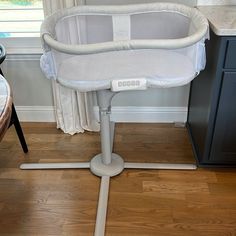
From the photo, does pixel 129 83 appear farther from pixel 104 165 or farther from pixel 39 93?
pixel 39 93

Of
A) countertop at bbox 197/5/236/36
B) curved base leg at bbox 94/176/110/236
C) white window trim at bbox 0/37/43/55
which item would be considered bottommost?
curved base leg at bbox 94/176/110/236

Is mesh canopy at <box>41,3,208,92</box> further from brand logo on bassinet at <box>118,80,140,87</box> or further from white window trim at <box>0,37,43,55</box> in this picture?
white window trim at <box>0,37,43,55</box>

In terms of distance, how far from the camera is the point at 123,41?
1.07m

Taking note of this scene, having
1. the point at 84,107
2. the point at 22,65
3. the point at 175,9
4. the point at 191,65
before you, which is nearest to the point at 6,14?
the point at 22,65

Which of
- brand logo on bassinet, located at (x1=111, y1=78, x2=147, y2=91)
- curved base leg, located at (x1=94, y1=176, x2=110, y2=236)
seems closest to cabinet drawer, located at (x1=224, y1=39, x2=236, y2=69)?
brand logo on bassinet, located at (x1=111, y1=78, x2=147, y2=91)

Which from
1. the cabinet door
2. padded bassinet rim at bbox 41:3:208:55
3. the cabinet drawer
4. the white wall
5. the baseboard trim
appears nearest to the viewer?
padded bassinet rim at bbox 41:3:208:55

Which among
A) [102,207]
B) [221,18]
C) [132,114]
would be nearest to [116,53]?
[221,18]

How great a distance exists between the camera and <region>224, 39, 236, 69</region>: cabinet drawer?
1.31 metres

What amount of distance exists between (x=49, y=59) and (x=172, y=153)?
1027 mm

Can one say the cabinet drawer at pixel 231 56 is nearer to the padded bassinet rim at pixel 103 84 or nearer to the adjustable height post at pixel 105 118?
the padded bassinet rim at pixel 103 84

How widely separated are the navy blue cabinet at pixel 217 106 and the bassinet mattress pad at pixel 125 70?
18cm

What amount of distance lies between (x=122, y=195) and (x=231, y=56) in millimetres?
903

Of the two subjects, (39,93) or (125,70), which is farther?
(39,93)

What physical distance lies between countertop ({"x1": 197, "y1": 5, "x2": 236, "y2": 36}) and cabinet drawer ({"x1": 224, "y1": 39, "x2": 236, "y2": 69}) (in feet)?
0.17
